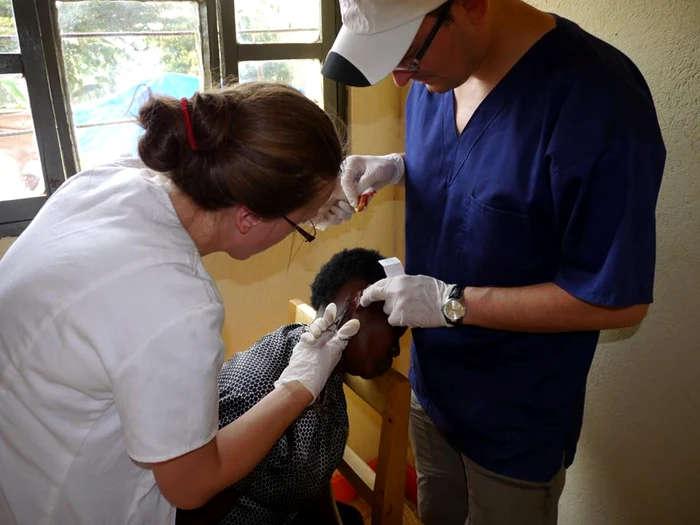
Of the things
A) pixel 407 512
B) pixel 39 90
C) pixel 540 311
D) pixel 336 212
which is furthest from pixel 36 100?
pixel 407 512

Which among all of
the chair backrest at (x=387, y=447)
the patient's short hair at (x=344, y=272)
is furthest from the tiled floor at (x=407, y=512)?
the patient's short hair at (x=344, y=272)

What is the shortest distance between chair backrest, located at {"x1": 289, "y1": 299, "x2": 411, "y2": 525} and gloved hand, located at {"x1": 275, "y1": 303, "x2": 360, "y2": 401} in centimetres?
13

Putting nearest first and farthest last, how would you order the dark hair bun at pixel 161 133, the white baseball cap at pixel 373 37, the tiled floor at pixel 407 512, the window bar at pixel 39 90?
the dark hair bun at pixel 161 133, the white baseball cap at pixel 373 37, the window bar at pixel 39 90, the tiled floor at pixel 407 512

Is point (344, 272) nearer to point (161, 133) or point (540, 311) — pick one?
point (540, 311)

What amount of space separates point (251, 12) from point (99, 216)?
4.00 ft

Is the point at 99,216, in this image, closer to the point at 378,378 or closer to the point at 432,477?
the point at 378,378

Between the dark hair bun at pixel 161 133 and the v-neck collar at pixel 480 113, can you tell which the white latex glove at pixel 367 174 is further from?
the dark hair bun at pixel 161 133

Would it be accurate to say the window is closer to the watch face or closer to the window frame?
the window frame

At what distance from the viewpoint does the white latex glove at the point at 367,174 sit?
1.32 meters

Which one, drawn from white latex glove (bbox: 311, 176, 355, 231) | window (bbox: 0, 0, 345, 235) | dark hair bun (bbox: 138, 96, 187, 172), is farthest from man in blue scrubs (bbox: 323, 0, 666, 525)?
window (bbox: 0, 0, 345, 235)

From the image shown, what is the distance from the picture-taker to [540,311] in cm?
94

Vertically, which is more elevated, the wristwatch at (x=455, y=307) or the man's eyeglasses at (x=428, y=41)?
the man's eyeglasses at (x=428, y=41)

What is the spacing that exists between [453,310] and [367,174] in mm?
443

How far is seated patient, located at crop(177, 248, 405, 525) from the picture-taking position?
1.06 meters
